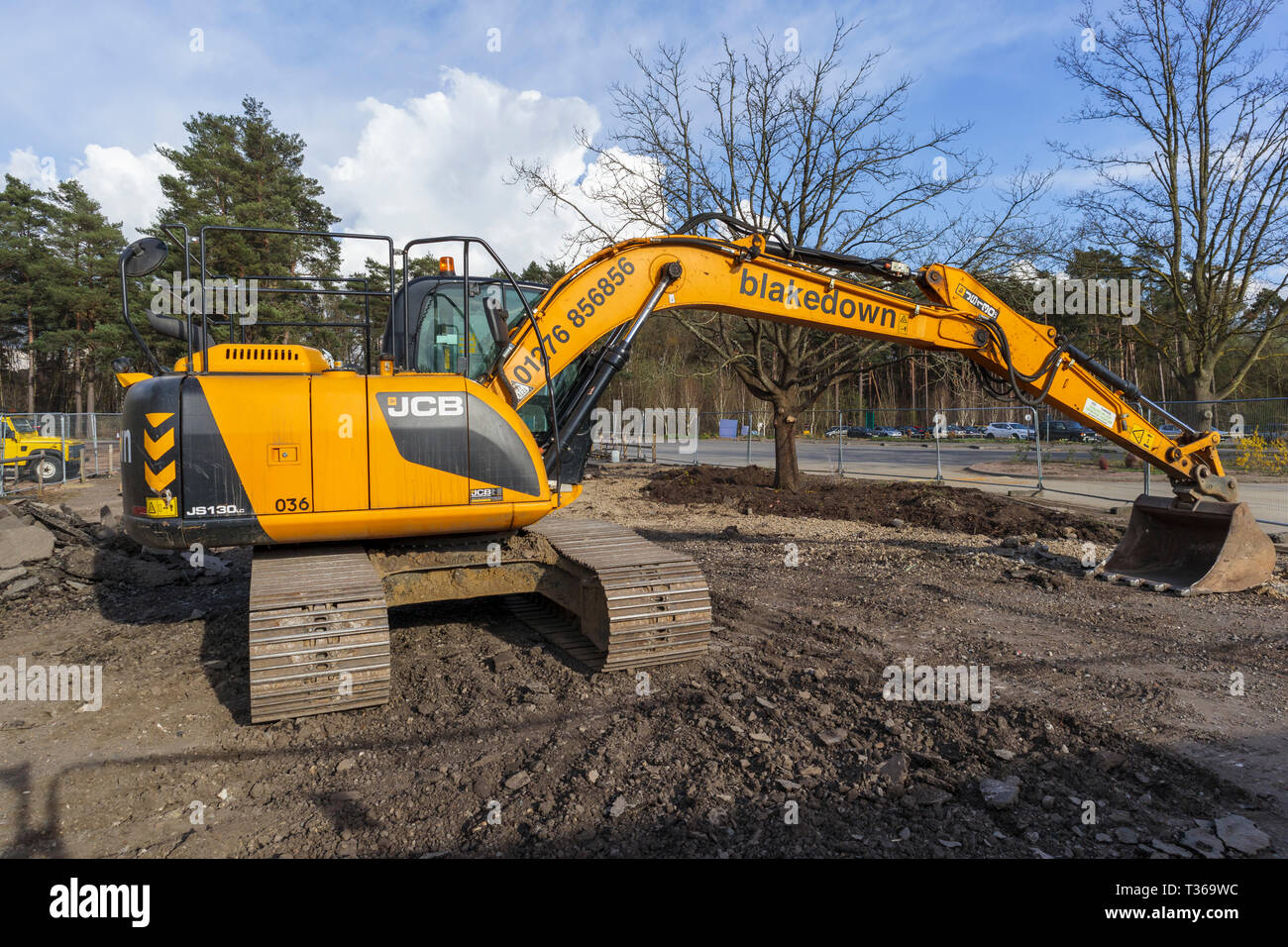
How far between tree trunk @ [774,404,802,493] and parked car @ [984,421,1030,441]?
27.5 metres

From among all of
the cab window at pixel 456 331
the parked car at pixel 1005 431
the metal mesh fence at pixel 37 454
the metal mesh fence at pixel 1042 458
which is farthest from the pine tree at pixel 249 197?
the parked car at pixel 1005 431

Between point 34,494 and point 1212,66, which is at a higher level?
point 1212,66

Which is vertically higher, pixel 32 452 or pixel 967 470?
pixel 32 452

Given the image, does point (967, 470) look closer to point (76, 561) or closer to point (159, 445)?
point (76, 561)

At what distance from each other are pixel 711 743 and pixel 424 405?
8.15ft

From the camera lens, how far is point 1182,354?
18.3 meters

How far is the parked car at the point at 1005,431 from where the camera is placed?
39094 mm

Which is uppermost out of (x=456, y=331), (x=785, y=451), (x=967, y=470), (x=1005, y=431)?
(x=456, y=331)

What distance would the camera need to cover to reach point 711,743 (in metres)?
3.91

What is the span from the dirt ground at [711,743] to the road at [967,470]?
7640 mm

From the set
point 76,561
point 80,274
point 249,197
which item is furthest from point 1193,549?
point 80,274

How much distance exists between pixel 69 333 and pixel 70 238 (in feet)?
19.3
